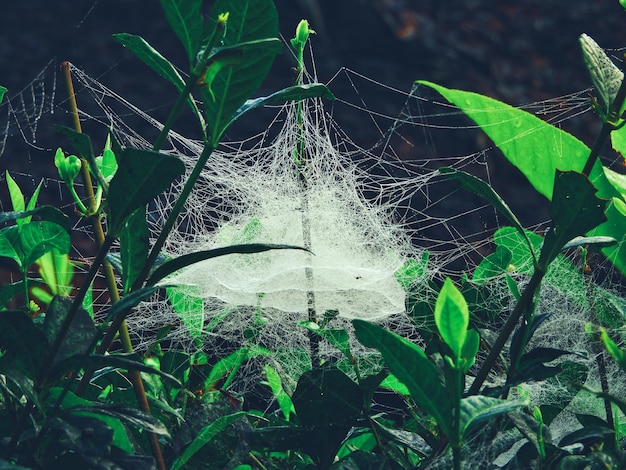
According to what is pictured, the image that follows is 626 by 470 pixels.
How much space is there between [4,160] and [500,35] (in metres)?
2.46

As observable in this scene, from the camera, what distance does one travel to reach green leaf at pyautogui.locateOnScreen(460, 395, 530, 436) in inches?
17.8

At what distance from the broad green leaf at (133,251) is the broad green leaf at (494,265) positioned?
A: 1.12 ft

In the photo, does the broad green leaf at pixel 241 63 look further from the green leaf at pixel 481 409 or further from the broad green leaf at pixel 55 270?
the broad green leaf at pixel 55 270

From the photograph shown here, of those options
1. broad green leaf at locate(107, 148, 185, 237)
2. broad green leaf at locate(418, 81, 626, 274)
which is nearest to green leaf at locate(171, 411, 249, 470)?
broad green leaf at locate(107, 148, 185, 237)

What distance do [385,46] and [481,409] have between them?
3.24 m

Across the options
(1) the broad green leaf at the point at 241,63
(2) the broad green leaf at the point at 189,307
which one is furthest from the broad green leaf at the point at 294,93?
(2) the broad green leaf at the point at 189,307

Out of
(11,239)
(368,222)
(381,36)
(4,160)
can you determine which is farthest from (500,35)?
(11,239)

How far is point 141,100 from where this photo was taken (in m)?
3.00

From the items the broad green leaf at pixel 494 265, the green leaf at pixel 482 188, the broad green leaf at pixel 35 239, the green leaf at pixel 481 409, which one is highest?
the green leaf at pixel 482 188

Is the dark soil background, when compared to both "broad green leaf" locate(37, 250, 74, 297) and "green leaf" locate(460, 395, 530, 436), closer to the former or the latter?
"broad green leaf" locate(37, 250, 74, 297)

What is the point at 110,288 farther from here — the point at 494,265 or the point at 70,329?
the point at 494,265

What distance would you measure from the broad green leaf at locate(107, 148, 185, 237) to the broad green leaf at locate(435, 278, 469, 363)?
19 cm

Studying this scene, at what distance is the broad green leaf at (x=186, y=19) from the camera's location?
0.51 metres

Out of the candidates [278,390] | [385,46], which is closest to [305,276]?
Result: [278,390]
